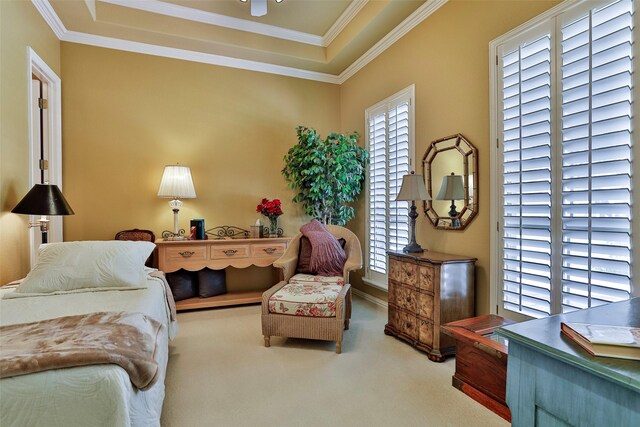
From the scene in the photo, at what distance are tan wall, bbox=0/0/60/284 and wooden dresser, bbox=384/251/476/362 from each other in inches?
125

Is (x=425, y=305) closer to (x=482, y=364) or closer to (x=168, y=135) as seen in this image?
(x=482, y=364)

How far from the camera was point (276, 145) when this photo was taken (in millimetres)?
4625

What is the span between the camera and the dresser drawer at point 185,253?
3.66m

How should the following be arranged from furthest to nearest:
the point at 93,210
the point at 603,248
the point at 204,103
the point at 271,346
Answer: the point at 204,103 < the point at 93,210 < the point at 271,346 < the point at 603,248

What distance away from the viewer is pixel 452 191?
9.30 feet

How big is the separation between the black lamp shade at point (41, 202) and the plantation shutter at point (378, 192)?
3.07m

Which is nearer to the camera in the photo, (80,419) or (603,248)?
(80,419)

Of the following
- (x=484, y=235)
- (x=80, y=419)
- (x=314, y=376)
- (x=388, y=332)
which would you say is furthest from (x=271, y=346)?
(x=484, y=235)

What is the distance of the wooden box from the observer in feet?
6.27

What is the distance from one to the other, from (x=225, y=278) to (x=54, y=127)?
2.56 metres

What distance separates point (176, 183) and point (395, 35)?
3.00 meters

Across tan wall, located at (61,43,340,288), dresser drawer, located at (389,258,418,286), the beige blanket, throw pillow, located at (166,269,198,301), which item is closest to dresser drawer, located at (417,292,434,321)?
dresser drawer, located at (389,258,418,286)

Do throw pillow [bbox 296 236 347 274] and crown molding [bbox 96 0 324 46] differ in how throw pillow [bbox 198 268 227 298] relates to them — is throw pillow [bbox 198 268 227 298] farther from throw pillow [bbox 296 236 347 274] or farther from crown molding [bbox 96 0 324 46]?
crown molding [bbox 96 0 324 46]

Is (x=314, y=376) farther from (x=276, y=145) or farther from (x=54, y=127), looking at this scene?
(x=54, y=127)
